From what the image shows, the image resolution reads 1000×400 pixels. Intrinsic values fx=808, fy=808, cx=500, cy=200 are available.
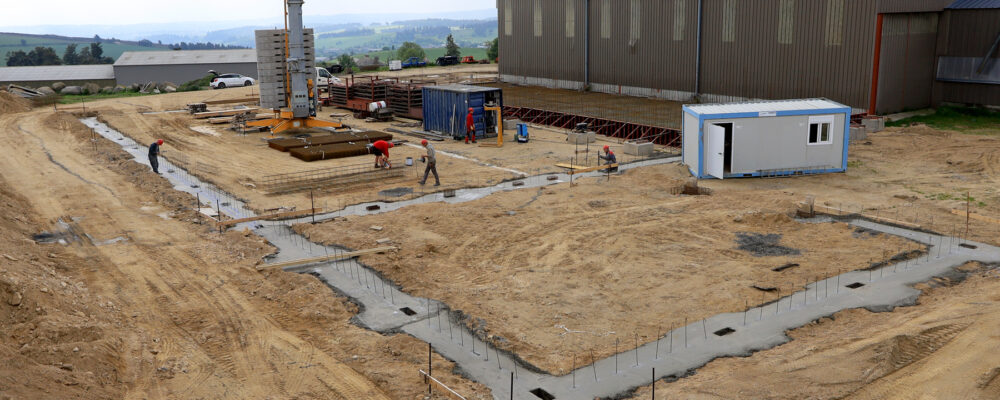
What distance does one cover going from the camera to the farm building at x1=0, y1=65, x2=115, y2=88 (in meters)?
61.5

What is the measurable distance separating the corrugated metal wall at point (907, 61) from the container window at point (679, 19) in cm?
983

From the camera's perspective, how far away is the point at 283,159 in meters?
26.6

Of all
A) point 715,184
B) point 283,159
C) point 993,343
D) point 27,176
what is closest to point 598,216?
point 715,184

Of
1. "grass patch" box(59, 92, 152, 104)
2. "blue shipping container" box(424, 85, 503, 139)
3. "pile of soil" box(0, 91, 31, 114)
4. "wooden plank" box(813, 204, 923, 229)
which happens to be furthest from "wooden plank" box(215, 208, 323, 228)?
"grass patch" box(59, 92, 152, 104)

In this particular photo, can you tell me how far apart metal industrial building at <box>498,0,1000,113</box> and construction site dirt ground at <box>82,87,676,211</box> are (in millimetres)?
9050

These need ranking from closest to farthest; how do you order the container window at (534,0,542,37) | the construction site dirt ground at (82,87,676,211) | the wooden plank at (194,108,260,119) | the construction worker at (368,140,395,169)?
the construction site dirt ground at (82,87,676,211), the construction worker at (368,140,395,169), the wooden plank at (194,108,260,119), the container window at (534,0,542,37)

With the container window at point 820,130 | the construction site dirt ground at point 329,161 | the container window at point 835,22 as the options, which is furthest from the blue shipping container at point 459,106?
the container window at point 835,22

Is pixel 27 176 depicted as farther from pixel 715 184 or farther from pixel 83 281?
pixel 715 184

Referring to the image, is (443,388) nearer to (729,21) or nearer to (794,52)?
(794,52)

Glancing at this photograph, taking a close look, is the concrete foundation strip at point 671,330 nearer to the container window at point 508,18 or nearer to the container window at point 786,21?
the container window at point 786,21

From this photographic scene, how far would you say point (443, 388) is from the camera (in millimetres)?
9961

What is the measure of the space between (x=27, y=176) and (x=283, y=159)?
24.1ft

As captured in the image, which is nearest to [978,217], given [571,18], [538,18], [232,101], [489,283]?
[489,283]

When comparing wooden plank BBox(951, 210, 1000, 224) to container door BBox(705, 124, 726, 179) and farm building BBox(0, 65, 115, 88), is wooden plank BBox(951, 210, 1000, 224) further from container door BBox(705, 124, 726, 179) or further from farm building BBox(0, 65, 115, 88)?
farm building BBox(0, 65, 115, 88)
